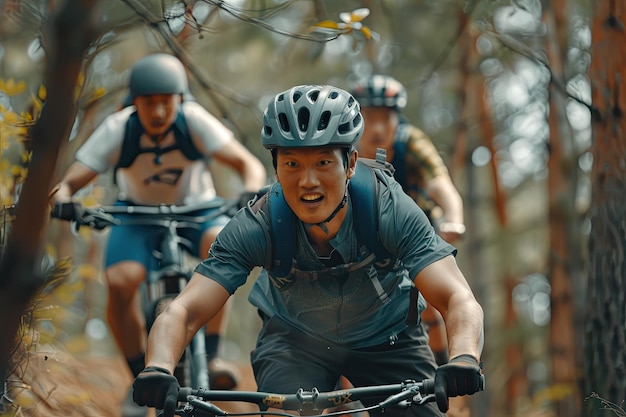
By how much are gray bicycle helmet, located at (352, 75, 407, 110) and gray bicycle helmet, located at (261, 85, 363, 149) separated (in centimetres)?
380

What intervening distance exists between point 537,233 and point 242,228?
21.2 metres

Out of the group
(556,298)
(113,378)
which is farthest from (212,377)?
(113,378)

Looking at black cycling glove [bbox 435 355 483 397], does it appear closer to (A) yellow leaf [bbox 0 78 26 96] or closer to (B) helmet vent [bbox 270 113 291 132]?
(B) helmet vent [bbox 270 113 291 132]

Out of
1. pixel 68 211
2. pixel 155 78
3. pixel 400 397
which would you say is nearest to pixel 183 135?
pixel 155 78

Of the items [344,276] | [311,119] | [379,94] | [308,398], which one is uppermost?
[379,94]

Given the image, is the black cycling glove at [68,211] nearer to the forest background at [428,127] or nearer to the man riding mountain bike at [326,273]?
the forest background at [428,127]

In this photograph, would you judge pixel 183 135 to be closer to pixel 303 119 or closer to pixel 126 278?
pixel 126 278

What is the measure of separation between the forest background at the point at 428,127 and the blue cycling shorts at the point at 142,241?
49 cm

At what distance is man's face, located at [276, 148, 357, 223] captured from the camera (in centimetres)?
455

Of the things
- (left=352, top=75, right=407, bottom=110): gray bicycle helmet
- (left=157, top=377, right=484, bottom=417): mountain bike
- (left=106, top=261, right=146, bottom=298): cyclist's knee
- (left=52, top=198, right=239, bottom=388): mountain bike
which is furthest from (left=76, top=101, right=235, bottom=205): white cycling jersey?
(left=157, top=377, right=484, bottom=417): mountain bike

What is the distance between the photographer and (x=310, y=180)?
4531mm

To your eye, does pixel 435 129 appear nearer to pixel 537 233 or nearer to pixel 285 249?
pixel 537 233

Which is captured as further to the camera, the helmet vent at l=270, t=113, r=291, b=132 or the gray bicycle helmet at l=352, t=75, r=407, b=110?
the gray bicycle helmet at l=352, t=75, r=407, b=110

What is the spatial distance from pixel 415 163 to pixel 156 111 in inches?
75.6
